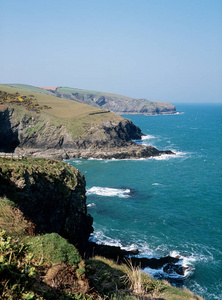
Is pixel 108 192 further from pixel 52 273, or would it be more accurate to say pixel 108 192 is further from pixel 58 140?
pixel 52 273

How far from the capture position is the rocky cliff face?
25156 mm

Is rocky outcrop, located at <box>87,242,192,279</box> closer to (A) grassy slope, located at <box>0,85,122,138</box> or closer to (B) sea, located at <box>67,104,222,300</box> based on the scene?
(B) sea, located at <box>67,104,222,300</box>

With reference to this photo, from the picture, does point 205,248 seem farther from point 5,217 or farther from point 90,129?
point 90,129

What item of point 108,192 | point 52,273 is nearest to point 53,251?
point 52,273

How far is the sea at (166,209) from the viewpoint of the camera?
3328 centimetres

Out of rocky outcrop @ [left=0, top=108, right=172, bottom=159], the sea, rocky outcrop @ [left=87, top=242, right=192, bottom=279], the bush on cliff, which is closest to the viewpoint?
the bush on cliff

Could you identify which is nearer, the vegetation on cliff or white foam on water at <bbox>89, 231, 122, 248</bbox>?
the vegetation on cliff

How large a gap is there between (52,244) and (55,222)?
67.7 ft

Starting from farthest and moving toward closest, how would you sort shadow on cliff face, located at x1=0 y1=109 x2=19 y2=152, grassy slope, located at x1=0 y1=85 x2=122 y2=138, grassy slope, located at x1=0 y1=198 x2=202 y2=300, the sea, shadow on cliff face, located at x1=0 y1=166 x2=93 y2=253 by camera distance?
grassy slope, located at x1=0 y1=85 x2=122 y2=138 → shadow on cliff face, located at x1=0 y1=109 x2=19 y2=152 → the sea → shadow on cliff face, located at x1=0 y1=166 x2=93 y2=253 → grassy slope, located at x1=0 y1=198 x2=202 y2=300

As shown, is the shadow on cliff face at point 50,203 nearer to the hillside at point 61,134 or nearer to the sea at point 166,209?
the sea at point 166,209

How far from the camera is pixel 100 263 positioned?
15625 mm

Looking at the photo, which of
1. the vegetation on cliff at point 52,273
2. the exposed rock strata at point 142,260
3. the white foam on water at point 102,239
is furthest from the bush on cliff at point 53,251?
the white foam on water at point 102,239

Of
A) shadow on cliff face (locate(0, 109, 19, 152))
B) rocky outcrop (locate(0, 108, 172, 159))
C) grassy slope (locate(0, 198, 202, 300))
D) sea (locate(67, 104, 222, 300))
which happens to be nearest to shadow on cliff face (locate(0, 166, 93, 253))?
sea (locate(67, 104, 222, 300))

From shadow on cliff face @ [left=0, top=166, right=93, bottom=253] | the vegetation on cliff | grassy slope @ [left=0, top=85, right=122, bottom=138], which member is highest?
grassy slope @ [left=0, top=85, right=122, bottom=138]
